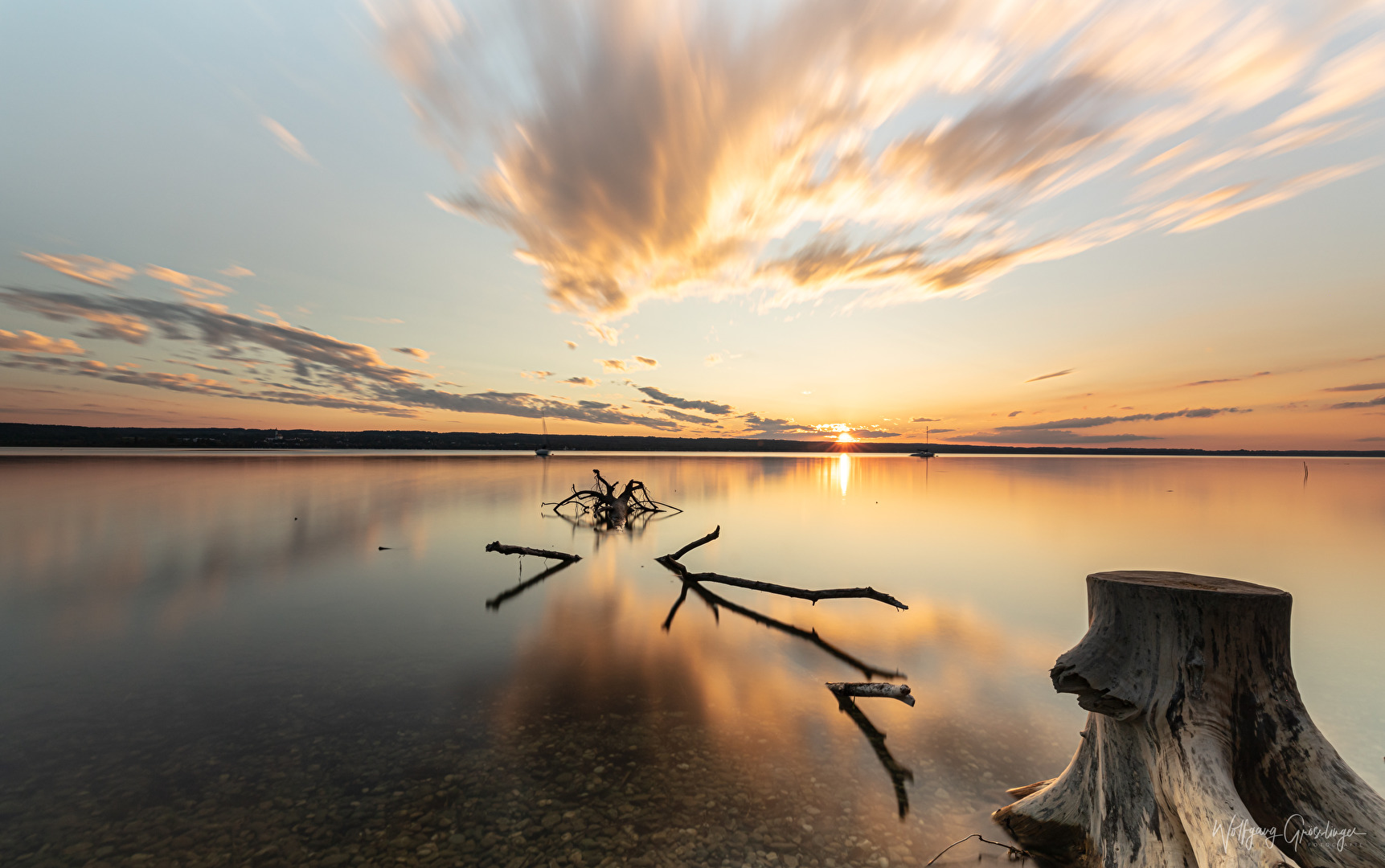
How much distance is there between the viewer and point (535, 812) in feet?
20.4

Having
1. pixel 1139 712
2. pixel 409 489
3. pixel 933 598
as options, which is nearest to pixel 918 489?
pixel 933 598

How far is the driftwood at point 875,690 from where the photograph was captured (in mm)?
8281

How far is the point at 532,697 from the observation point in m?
9.41

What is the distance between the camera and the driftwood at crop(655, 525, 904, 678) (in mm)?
11086

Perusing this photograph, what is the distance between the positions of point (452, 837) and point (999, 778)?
7331 millimetres

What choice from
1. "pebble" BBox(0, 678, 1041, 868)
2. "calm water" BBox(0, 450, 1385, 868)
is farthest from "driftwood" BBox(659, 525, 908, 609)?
"pebble" BBox(0, 678, 1041, 868)

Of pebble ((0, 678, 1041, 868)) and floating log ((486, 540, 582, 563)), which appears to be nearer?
pebble ((0, 678, 1041, 868))

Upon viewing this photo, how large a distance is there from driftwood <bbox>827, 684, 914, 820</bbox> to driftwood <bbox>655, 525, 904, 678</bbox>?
1744 mm

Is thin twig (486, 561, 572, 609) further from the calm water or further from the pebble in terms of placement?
the pebble

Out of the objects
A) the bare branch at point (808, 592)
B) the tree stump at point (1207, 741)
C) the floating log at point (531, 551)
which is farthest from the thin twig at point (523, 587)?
the tree stump at point (1207, 741)

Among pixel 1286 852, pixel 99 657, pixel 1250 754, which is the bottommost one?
pixel 99 657

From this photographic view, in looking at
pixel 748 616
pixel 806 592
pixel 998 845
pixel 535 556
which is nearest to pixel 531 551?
pixel 535 556

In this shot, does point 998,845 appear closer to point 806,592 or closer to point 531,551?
point 806,592

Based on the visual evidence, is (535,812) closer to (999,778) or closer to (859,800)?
(859,800)
